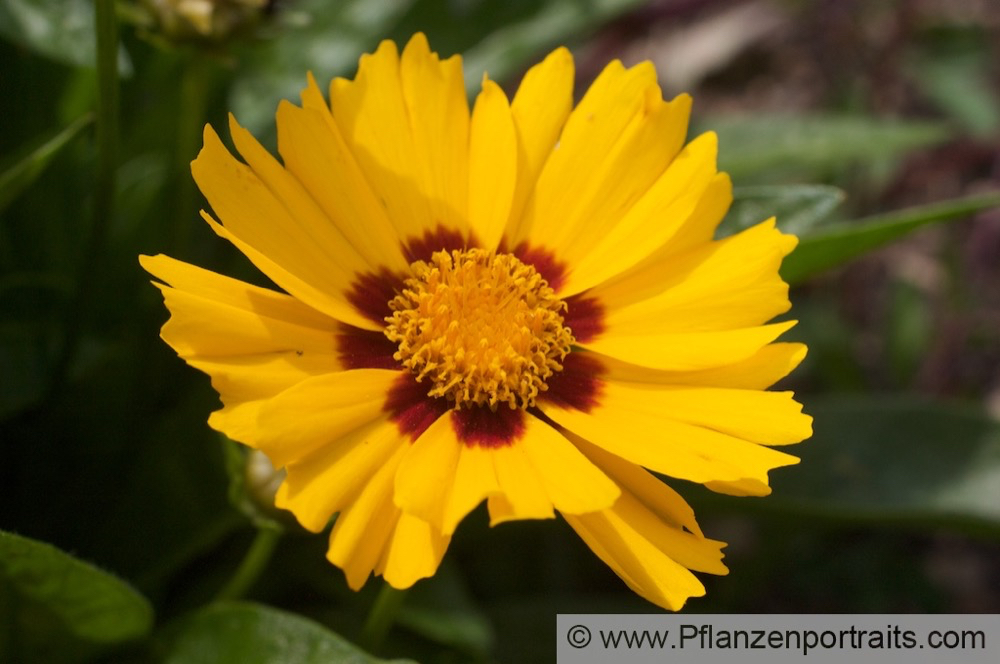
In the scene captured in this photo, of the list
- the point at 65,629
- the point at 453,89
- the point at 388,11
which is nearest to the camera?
the point at 453,89

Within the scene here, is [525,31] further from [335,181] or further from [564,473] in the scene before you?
[564,473]

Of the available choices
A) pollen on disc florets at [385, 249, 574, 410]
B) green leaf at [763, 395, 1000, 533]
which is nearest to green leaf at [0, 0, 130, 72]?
pollen on disc florets at [385, 249, 574, 410]

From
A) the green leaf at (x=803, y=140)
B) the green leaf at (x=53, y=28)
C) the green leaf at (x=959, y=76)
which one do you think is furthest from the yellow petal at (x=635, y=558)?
the green leaf at (x=959, y=76)

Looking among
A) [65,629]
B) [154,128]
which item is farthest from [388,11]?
[65,629]

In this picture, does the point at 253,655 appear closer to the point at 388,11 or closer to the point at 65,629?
the point at 65,629

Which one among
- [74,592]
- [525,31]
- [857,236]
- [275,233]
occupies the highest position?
[525,31]

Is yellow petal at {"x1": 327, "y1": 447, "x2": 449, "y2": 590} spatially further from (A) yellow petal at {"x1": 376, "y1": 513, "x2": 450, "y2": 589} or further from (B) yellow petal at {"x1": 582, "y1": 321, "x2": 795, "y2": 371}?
(B) yellow petal at {"x1": 582, "y1": 321, "x2": 795, "y2": 371}

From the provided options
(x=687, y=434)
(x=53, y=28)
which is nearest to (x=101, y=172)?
(x=53, y=28)

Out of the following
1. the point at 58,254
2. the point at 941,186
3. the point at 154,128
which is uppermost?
the point at 941,186
